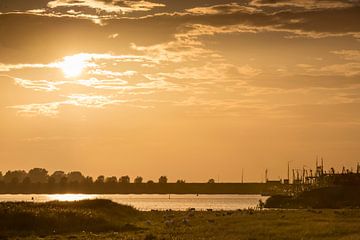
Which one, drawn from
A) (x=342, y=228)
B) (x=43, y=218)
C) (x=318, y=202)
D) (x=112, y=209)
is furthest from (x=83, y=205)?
(x=318, y=202)

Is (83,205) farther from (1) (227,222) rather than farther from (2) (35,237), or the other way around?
(2) (35,237)

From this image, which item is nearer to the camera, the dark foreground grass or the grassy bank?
the grassy bank

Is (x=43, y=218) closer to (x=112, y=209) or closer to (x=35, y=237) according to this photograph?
(x=35, y=237)

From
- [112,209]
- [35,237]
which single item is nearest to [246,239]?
[35,237]

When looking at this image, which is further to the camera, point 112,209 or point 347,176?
point 347,176

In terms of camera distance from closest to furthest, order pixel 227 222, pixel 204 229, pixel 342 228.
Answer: pixel 342 228 < pixel 204 229 < pixel 227 222

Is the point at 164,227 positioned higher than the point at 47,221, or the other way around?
the point at 47,221

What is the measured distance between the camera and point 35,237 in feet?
197

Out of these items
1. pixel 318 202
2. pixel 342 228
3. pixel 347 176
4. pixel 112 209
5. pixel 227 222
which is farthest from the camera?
pixel 347 176

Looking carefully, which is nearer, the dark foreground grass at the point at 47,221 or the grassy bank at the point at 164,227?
the grassy bank at the point at 164,227

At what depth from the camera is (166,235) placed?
58.7m

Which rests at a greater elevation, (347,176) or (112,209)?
(347,176)

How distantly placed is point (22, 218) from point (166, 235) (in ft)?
73.0

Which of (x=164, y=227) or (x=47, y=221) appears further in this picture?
(x=47, y=221)
